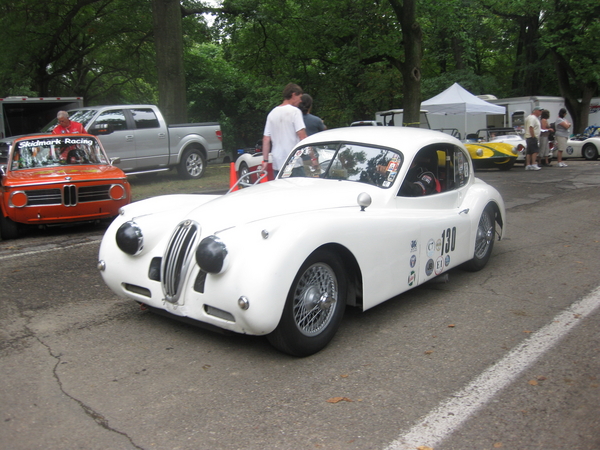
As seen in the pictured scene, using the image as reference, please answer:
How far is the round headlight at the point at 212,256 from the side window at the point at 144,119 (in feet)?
36.3

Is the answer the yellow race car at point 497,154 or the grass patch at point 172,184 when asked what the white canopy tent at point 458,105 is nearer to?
the yellow race car at point 497,154

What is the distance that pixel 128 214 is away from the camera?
4.91 meters

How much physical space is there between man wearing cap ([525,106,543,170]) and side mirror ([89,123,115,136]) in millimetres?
11344

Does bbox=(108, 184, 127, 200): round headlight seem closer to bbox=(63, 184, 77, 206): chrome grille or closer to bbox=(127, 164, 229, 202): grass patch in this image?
bbox=(63, 184, 77, 206): chrome grille

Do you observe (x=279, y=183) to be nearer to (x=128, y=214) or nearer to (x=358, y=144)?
(x=358, y=144)

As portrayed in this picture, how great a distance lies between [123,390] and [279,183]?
236 cm

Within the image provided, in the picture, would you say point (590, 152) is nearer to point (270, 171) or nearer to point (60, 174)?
point (270, 171)

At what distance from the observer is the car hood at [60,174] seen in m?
8.08

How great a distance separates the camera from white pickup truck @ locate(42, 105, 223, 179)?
1349cm

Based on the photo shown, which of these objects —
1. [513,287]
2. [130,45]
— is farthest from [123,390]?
[130,45]

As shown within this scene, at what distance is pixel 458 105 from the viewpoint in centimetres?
2159

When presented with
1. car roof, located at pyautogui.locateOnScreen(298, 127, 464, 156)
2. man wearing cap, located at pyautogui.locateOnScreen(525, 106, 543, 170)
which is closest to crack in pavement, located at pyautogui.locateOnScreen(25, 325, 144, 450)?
car roof, located at pyautogui.locateOnScreen(298, 127, 464, 156)

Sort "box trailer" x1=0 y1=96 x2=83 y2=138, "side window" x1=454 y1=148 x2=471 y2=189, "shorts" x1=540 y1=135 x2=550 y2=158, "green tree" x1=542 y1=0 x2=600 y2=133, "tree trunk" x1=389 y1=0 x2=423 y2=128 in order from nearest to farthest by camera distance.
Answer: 1. "side window" x1=454 y1=148 x2=471 y2=189
2. "box trailer" x1=0 y1=96 x2=83 y2=138
3. "shorts" x1=540 y1=135 x2=550 y2=158
4. "tree trunk" x1=389 y1=0 x2=423 y2=128
5. "green tree" x1=542 y1=0 x2=600 y2=133

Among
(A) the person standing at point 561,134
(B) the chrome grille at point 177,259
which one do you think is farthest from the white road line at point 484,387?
(A) the person standing at point 561,134
